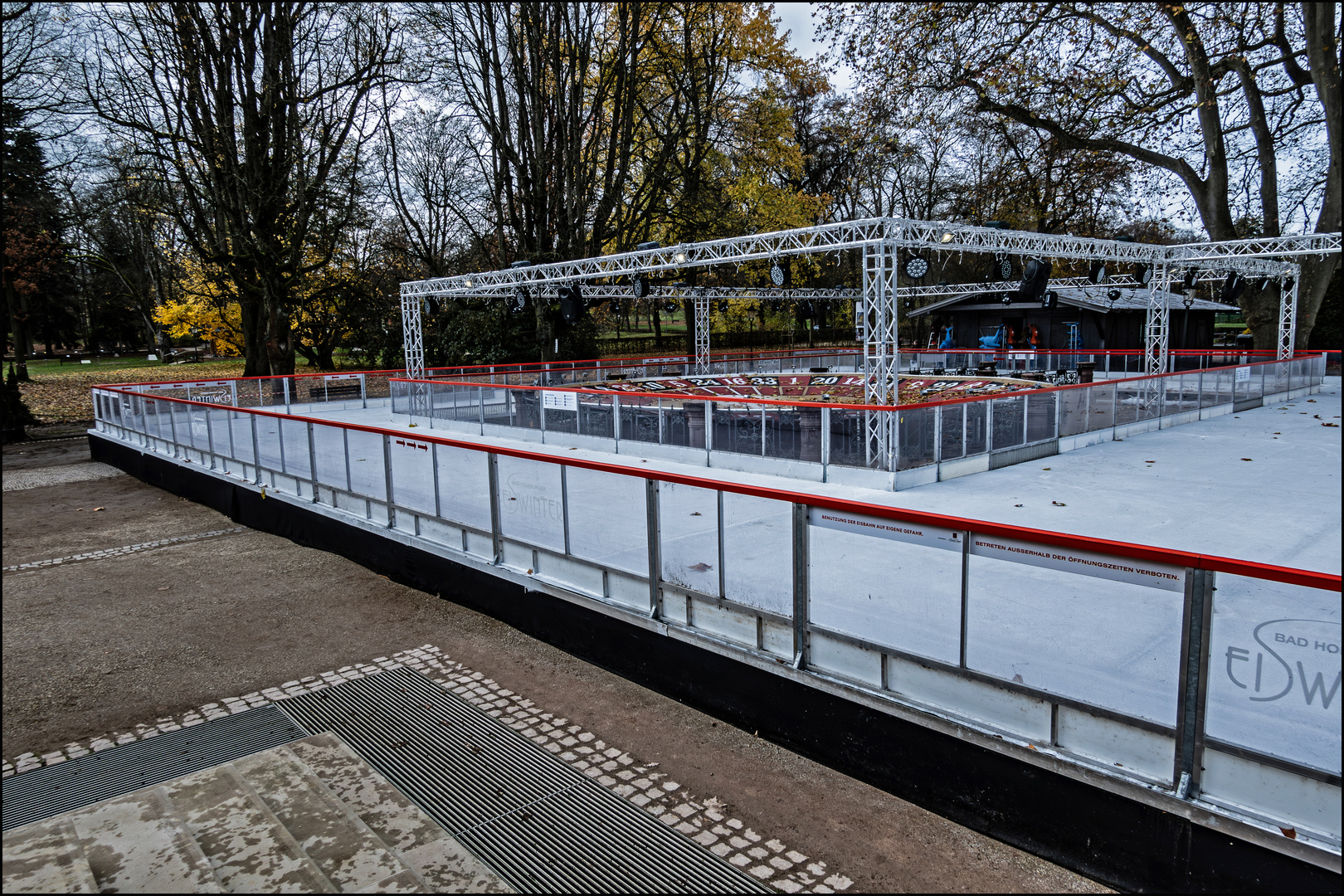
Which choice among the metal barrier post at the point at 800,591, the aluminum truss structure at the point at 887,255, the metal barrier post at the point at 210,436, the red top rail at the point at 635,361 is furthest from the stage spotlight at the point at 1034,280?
the metal barrier post at the point at 210,436

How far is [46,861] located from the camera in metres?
3.55

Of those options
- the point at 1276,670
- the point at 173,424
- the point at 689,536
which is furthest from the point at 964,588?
the point at 173,424

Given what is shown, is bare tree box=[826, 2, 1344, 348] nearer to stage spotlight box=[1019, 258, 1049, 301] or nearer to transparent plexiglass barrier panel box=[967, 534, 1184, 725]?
stage spotlight box=[1019, 258, 1049, 301]

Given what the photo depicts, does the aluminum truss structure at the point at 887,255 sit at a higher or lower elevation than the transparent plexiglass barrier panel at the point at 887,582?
higher

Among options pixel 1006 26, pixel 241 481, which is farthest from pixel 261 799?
pixel 1006 26

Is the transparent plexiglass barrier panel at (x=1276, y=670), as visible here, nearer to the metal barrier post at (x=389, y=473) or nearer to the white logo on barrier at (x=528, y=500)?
the white logo on barrier at (x=528, y=500)

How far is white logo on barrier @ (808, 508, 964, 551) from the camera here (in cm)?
432

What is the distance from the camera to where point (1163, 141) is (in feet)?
93.4

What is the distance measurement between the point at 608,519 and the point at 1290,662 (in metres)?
4.37

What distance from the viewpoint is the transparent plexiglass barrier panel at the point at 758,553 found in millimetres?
5125

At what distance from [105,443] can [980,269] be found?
54.3 metres

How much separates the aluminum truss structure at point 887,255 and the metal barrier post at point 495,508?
9393mm

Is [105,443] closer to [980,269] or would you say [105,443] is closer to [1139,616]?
[1139,616]

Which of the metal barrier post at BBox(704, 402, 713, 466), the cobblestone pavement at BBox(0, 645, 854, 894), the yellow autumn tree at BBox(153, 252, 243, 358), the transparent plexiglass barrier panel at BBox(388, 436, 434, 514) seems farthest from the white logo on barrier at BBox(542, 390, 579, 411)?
the yellow autumn tree at BBox(153, 252, 243, 358)
